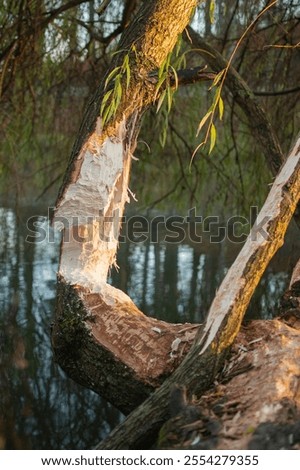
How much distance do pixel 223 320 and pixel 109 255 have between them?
49cm

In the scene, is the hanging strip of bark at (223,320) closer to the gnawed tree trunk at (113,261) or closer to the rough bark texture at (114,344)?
the gnawed tree trunk at (113,261)

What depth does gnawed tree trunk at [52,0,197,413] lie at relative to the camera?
66.2 inches

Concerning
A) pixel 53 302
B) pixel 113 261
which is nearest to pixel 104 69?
pixel 53 302

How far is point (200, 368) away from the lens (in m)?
1.48

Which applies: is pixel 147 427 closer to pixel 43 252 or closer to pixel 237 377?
pixel 237 377

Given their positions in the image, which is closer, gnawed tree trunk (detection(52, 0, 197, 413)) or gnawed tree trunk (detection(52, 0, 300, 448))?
gnawed tree trunk (detection(52, 0, 300, 448))

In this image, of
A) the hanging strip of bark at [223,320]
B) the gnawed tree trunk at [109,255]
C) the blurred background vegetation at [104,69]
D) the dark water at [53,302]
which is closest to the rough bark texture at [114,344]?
the gnawed tree trunk at [109,255]

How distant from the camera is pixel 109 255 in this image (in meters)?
1.92

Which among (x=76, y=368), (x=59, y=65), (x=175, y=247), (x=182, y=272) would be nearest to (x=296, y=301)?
(x=76, y=368)

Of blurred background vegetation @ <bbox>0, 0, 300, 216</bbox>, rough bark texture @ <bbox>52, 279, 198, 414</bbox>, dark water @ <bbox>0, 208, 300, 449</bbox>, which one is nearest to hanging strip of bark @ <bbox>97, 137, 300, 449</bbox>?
rough bark texture @ <bbox>52, 279, 198, 414</bbox>

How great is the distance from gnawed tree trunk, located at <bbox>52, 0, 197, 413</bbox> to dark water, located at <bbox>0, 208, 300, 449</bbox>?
0.81m

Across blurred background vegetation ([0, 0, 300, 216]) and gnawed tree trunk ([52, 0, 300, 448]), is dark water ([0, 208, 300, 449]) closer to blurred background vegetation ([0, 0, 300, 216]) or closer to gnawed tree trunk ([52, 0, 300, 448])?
blurred background vegetation ([0, 0, 300, 216])

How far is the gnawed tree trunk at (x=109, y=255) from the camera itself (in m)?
1.68

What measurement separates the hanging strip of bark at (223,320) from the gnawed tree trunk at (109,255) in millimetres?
166
